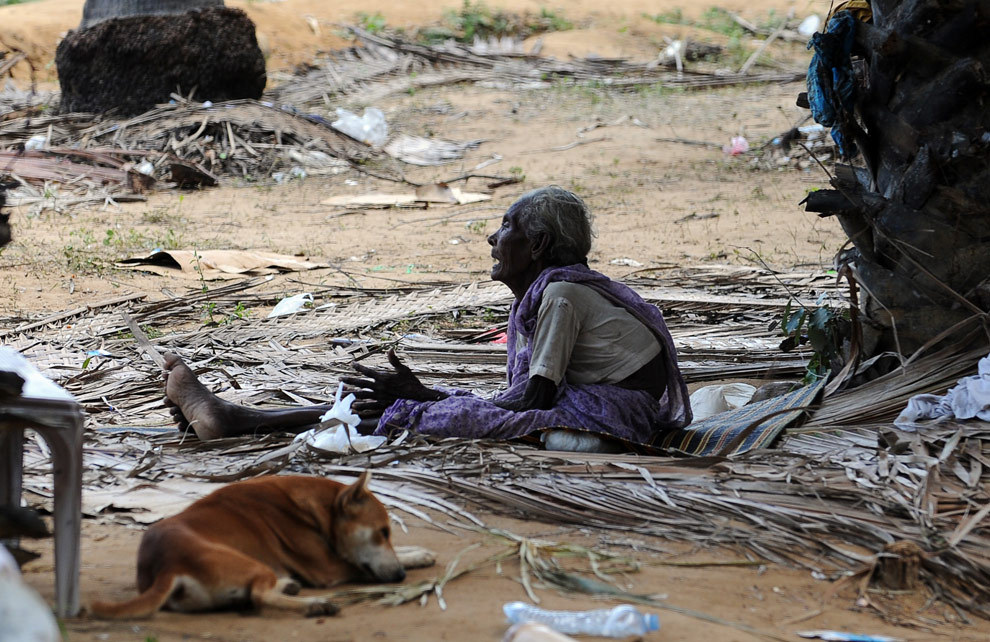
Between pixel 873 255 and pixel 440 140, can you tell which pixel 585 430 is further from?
pixel 440 140

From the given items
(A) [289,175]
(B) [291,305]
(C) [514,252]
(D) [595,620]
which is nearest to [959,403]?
(C) [514,252]

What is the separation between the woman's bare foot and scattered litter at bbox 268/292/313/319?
2.42 metres

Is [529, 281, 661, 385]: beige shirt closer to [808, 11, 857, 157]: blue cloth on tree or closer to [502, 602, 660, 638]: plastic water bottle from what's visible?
[808, 11, 857, 157]: blue cloth on tree

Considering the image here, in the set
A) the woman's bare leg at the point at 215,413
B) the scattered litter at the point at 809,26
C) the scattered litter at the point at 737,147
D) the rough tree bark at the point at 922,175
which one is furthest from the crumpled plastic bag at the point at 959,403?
the scattered litter at the point at 809,26

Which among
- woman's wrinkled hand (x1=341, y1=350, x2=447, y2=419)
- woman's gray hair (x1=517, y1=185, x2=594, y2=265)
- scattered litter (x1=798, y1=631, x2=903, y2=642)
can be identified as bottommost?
woman's wrinkled hand (x1=341, y1=350, x2=447, y2=419)

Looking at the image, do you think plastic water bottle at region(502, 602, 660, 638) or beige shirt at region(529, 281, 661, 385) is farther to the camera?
beige shirt at region(529, 281, 661, 385)

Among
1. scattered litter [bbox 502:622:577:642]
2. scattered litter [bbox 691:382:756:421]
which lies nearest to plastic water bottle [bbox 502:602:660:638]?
scattered litter [bbox 502:622:577:642]

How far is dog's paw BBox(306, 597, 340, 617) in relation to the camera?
8.25 feet

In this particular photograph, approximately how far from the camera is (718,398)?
4.95 meters

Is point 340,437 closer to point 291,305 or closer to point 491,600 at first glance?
point 491,600

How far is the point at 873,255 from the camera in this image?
168 inches

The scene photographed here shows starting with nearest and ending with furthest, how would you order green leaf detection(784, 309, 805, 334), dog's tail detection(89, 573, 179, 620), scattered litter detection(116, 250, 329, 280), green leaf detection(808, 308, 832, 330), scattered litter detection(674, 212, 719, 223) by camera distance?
1. dog's tail detection(89, 573, 179, 620)
2. green leaf detection(808, 308, 832, 330)
3. green leaf detection(784, 309, 805, 334)
4. scattered litter detection(116, 250, 329, 280)
5. scattered litter detection(674, 212, 719, 223)

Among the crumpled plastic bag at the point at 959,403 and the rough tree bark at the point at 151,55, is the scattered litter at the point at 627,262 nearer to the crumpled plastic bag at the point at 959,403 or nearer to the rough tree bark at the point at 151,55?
the crumpled plastic bag at the point at 959,403

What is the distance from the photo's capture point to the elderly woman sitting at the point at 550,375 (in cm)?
409
